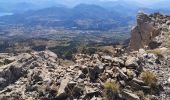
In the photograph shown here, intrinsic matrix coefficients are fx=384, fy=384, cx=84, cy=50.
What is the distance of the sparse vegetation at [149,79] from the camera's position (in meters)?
21.7

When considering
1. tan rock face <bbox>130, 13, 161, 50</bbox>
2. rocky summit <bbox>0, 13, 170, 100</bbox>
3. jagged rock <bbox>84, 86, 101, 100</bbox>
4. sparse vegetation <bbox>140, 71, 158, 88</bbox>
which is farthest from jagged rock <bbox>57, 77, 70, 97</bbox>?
tan rock face <bbox>130, 13, 161, 50</bbox>

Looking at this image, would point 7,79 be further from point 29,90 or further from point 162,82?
point 162,82

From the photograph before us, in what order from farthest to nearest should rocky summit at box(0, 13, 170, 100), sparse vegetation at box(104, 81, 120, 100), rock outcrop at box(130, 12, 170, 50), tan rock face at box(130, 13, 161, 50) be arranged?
1. tan rock face at box(130, 13, 161, 50)
2. rock outcrop at box(130, 12, 170, 50)
3. rocky summit at box(0, 13, 170, 100)
4. sparse vegetation at box(104, 81, 120, 100)

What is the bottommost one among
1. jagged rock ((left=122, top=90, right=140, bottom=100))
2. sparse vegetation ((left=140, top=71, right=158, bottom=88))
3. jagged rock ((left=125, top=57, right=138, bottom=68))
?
jagged rock ((left=122, top=90, right=140, bottom=100))

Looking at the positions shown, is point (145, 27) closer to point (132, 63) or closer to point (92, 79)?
point (132, 63)

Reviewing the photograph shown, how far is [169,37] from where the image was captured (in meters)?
31.9

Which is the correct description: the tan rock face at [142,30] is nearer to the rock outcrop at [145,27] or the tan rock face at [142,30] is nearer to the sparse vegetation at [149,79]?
the rock outcrop at [145,27]

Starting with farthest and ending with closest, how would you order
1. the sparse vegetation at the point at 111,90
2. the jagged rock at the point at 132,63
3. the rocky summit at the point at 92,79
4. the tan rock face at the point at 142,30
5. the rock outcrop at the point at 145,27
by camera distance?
the tan rock face at the point at 142,30, the rock outcrop at the point at 145,27, the jagged rock at the point at 132,63, the rocky summit at the point at 92,79, the sparse vegetation at the point at 111,90

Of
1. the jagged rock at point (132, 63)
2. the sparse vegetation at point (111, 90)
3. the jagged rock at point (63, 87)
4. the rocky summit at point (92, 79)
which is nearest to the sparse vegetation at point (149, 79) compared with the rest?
the rocky summit at point (92, 79)

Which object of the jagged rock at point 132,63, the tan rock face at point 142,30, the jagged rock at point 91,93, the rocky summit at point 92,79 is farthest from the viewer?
the tan rock face at point 142,30

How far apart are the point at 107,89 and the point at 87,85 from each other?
4.50 feet

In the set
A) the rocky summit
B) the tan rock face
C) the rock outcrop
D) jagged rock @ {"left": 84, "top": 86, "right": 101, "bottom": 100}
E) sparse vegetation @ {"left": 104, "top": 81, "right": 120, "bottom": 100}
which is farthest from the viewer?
the tan rock face

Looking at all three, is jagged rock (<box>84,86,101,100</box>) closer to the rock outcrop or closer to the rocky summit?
the rocky summit

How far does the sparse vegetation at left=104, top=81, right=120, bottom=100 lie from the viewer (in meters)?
20.2
